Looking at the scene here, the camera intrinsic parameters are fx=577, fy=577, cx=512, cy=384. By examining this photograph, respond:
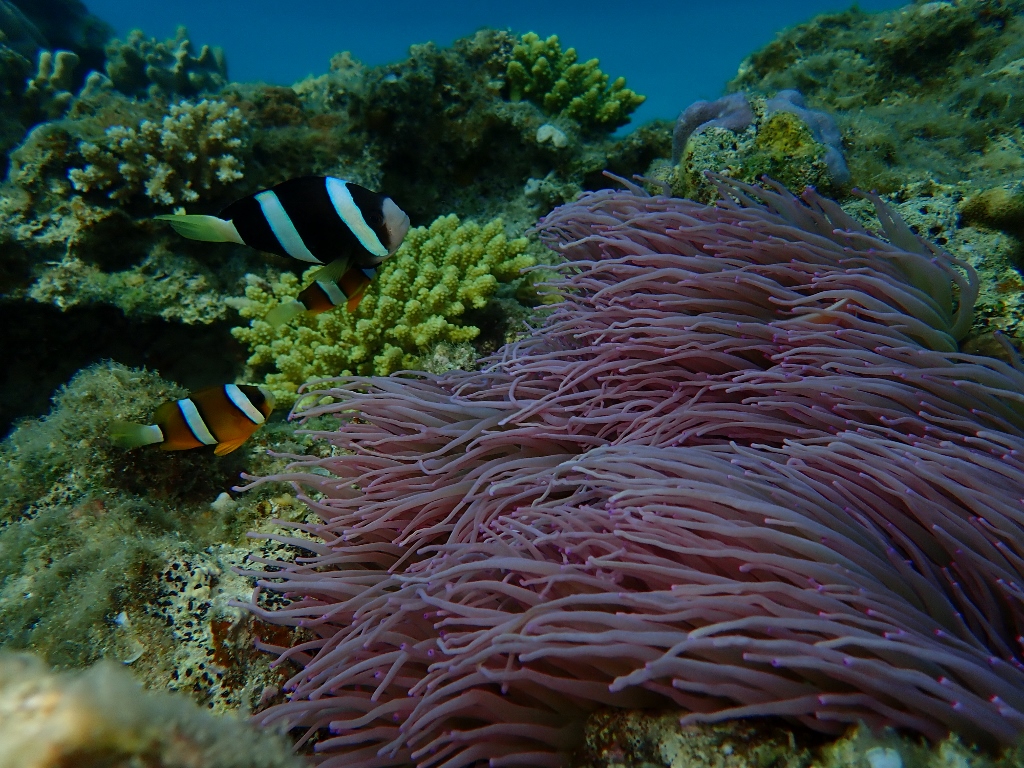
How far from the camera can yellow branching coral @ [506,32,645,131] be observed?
15.5ft

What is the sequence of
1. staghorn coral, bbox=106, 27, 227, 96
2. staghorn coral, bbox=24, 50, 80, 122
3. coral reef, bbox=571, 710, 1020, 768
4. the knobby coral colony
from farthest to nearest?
staghorn coral, bbox=106, 27, 227, 96 → staghorn coral, bbox=24, 50, 80, 122 → the knobby coral colony → coral reef, bbox=571, 710, 1020, 768

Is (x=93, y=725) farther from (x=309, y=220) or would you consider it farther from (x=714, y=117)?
Answer: (x=714, y=117)

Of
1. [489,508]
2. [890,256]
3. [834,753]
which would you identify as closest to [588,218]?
[890,256]

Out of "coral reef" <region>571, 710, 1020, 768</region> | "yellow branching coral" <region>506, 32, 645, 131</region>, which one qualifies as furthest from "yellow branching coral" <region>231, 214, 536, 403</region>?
"coral reef" <region>571, 710, 1020, 768</region>

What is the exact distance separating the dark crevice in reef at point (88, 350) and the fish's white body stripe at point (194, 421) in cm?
199

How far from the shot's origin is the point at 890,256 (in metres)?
1.87

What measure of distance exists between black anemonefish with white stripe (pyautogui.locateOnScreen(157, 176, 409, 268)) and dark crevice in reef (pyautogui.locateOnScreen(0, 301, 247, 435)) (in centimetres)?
221

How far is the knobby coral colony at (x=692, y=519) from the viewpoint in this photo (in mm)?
1065

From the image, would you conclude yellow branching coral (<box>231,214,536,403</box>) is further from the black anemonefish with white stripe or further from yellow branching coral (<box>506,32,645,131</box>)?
yellow branching coral (<box>506,32,645,131</box>)

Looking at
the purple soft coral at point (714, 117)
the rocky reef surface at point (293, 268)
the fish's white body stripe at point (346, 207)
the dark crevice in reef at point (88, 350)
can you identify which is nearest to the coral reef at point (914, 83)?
the rocky reef surface at point (293, 268)

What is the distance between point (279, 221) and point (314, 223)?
0.12 meters

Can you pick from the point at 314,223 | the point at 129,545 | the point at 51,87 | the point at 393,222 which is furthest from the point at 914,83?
the point at 51,87

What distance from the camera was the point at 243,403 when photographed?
223 centimetres

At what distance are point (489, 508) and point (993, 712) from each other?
1083mm
